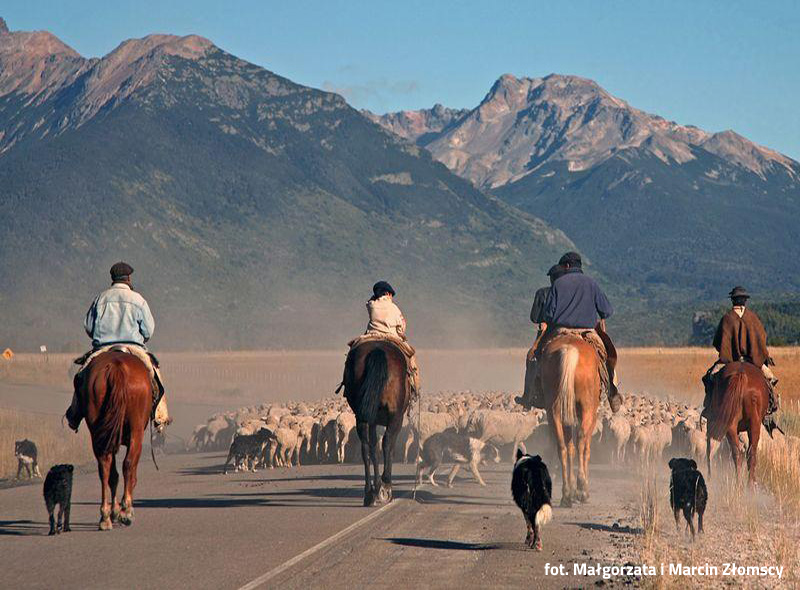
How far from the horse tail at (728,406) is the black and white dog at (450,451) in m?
3.55

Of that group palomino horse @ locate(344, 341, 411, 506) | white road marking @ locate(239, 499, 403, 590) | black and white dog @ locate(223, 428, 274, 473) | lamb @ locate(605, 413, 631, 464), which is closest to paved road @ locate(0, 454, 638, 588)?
white road marking @ locate(239, 499, 403, 590)

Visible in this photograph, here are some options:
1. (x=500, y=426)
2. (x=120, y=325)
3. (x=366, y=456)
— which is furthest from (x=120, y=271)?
(x=500, y=426)

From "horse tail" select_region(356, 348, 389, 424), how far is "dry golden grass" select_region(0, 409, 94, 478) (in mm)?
11204

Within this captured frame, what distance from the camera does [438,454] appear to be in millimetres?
19484

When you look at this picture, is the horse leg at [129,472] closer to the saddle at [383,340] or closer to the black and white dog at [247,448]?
the saddle at [383,340]

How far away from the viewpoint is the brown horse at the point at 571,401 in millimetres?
16155

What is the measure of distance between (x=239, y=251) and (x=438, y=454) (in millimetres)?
163893

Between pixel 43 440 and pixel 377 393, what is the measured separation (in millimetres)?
18842

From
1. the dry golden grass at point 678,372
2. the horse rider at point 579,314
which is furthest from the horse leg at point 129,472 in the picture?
the dry golden grass at point 678,372

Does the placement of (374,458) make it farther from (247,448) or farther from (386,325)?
(247,448)

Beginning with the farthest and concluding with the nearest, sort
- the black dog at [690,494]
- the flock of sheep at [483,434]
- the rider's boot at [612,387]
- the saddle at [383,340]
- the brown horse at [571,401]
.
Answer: the flock of sheep at [483,434] → the saddle at [383,340] → the rider's boot at [612,387] → the brown horse at [571,401] → the black dog at [690,494]

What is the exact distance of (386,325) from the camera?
17.8 metres

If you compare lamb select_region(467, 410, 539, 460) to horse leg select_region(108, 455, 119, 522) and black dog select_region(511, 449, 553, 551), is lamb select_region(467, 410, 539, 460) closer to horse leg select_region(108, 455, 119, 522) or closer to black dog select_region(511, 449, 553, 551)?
horse leg select_region(108, 455, 119, 522)

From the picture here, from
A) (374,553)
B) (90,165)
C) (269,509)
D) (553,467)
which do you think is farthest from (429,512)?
(90,165)
